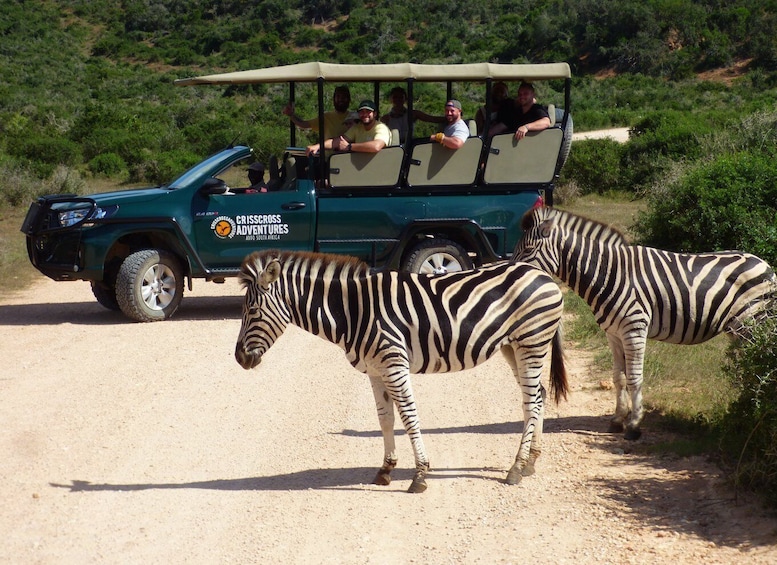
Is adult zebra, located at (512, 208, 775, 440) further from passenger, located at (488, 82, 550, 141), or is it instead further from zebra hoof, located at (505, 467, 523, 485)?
passenger, located at (488, 82, 550, 141)

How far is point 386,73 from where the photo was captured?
10.6 m

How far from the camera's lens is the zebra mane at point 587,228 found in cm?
716

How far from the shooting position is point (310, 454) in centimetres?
671

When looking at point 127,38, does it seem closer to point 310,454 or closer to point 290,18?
point 290,18

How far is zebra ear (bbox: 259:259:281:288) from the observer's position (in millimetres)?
6047

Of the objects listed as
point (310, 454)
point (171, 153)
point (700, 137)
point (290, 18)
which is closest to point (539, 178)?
point (310, 454)

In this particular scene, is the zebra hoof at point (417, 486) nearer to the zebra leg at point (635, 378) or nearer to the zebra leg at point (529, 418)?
the zebra leg at point (529, 418)

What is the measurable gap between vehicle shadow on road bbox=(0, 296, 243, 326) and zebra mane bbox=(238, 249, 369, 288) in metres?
5.03

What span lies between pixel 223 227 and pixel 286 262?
4744 mm

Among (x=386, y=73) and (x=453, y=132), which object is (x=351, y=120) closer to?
(x=386, y=73)

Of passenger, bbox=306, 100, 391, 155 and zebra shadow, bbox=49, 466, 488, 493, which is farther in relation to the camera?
passenger, bbox=306, 100, 391, 155

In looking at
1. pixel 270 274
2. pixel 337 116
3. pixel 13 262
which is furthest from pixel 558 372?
pixel 13 262

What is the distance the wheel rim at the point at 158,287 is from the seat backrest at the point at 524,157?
3.71 metres

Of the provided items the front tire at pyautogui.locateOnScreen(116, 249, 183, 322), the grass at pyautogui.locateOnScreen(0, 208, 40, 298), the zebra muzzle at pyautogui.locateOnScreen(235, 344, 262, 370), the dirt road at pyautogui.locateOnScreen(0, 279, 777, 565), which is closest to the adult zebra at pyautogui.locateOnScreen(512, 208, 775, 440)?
the dirt road at pyautogui.locateOnScreen(0, 279, 777, 565)
